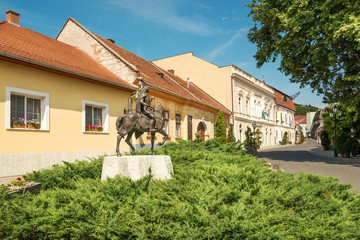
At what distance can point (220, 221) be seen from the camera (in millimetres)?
3467

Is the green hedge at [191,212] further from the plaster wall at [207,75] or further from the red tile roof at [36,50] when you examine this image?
the plaster wall at [207,75]

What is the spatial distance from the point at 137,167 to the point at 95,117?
693cm

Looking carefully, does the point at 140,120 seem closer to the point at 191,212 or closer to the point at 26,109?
the point at 191,212

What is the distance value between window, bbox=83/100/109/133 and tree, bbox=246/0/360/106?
9522 millimetres

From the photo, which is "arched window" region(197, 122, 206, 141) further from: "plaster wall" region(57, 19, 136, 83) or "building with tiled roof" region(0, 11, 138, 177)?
"building with tiled roof" region(0, 11, 138, 177)

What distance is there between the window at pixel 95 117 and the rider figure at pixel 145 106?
5.58 metres

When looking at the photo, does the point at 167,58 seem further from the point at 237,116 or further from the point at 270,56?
the point at 270,56

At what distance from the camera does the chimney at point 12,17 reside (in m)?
12.8

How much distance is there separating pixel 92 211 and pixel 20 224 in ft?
3.27

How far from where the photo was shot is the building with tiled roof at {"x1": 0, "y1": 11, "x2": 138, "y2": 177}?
876cm

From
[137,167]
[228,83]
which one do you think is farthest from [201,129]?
[137,167]

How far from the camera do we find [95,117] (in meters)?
12.3

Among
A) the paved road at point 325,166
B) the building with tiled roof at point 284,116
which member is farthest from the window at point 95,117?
the building with tiled roof at point 284,116

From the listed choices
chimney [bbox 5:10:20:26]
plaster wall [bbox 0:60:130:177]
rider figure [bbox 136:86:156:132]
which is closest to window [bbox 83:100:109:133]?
plaster wall [bbox 0:60:130:177]
